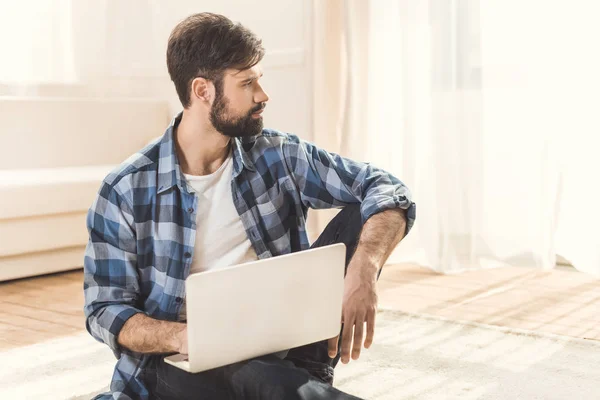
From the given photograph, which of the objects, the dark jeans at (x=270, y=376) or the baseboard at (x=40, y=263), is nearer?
the dark jeans at (x=270, y=376)

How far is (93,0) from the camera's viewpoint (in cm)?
471

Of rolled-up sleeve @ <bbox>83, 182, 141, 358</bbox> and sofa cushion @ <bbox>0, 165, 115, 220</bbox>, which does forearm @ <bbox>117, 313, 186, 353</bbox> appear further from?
sofa cushion @ <bbox>0, 165, 115, 220</bbox>

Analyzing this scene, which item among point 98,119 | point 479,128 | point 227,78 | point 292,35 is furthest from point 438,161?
point 227,78

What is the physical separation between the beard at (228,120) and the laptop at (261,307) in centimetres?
43

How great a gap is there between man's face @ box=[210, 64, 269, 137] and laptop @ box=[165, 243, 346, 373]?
0.44m

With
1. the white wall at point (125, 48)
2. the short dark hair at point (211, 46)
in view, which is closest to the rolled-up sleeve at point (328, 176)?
the short dark hair at point (211, 46)

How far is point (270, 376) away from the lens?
1.21 meters

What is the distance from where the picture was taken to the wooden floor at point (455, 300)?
2535 mm

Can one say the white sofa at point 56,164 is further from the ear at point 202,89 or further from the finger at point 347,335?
the finger at point 347,335

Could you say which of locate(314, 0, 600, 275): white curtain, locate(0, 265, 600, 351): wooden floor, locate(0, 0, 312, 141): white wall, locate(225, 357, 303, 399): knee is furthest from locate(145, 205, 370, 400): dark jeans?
locate(0, 0, 312, 141): white wall

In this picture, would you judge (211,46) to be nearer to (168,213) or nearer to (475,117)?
(168,213)

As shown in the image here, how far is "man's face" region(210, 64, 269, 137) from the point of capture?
5.11 feet

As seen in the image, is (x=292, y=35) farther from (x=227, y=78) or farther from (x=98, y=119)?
(x=227, y=78)

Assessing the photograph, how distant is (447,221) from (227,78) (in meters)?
2.04
